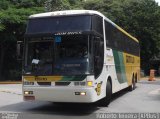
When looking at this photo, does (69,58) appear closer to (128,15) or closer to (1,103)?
(1,103)

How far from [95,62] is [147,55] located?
34787 millimetres

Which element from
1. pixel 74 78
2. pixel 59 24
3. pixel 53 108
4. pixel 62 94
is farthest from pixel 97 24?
pixel 53 108

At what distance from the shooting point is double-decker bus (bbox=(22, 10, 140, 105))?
1221 cm

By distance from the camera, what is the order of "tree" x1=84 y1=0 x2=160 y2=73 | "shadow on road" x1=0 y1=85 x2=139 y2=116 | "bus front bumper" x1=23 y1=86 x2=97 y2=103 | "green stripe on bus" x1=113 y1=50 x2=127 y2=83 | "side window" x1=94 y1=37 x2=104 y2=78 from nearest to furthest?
1. "bus front bumper" x1=23 y1=86 x2=97 y2=103
2. "side window" x1=94 y1=37 x2=104 y2=78
3. "shadow on road" x1=0 y1=85 x2=139 y2=116
4. "green stripe on bus" x1=113 y1=50 x2=127 y2=83
5. "tree" x1=84 y1=0 x2=160 y2=73

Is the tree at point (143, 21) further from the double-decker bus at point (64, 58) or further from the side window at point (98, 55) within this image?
the double-decker bus at point (64, 58)

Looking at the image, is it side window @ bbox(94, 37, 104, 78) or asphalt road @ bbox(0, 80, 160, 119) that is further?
side window @ bbox(94, 37, 104, 78)

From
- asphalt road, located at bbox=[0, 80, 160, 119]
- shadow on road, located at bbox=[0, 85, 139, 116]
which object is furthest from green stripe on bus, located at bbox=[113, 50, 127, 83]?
shadow on road, located at bbox=[0, 85, 139, 116]

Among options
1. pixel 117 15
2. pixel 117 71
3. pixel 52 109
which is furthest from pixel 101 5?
pixel 52 109

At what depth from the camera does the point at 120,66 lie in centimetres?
1780

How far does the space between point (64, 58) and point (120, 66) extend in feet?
19.5

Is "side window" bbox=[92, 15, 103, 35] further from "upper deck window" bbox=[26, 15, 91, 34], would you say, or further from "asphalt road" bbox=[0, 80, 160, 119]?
"asphalt road" bbox=[0, 80, 160, 119]

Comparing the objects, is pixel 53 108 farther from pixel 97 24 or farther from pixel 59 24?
pixel 97 24

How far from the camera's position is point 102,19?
45.8 feet

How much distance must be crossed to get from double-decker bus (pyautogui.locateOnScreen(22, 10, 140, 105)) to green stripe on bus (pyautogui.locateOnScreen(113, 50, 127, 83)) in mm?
3173
